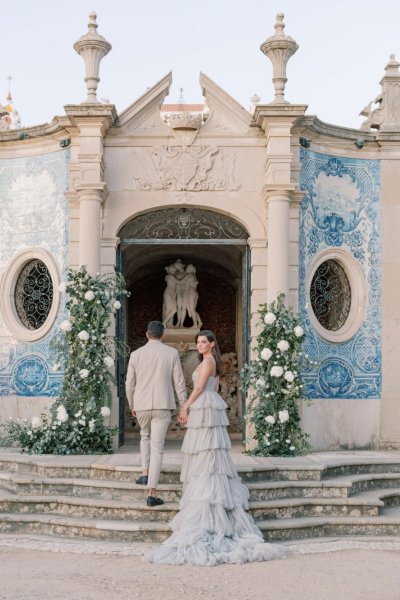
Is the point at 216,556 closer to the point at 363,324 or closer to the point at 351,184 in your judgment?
the point at 363,324

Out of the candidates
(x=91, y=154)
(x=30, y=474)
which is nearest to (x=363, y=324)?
(x=91, y=154)

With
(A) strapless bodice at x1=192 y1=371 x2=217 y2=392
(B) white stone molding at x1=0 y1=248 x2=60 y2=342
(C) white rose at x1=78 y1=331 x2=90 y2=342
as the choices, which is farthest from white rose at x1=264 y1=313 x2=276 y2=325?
(B) white stone molding at x1=0 y1=248 x2=60 y2=342

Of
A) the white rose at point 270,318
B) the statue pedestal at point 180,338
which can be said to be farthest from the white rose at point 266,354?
the statue pedestal at point 180,338

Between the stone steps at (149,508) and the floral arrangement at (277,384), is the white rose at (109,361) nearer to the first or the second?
the floral arrangement at (277,384)

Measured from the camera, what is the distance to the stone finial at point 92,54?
1052cm

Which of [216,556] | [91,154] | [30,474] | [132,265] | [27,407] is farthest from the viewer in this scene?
[132,265]

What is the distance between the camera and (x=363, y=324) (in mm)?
11523

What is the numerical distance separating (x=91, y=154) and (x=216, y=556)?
18.4ft

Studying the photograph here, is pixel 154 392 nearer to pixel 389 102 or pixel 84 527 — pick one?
pixel 84 527

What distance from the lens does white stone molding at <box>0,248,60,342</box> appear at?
11258 mm

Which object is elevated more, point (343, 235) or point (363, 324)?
point (343, 235)

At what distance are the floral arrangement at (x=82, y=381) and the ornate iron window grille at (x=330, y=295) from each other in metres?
2.93

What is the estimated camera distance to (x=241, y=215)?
1089 cm

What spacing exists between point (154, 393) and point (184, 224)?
4192mm
